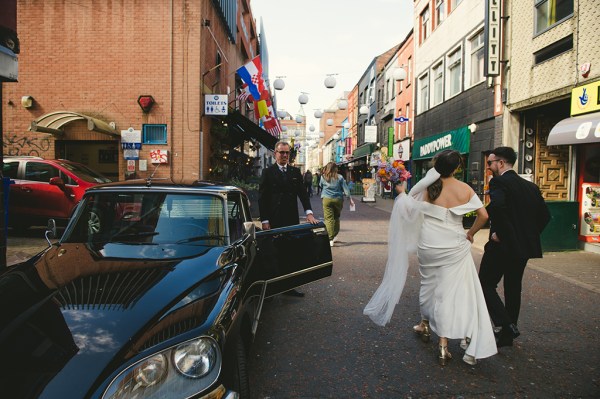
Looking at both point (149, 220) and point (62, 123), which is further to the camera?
point (62, 123)

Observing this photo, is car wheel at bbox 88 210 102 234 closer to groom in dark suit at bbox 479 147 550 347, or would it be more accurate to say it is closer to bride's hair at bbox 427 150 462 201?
bride's hair at bbox 427 150 462 201

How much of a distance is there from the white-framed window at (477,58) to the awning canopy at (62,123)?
509 inches

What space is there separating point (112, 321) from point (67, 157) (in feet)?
48.3

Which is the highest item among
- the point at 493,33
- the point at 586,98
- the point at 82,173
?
the point at 493,33

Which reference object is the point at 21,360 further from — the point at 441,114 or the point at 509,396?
the point at 441,114

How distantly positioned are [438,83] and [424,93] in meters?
2.31

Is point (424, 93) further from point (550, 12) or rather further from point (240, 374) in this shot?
point (240, 374)

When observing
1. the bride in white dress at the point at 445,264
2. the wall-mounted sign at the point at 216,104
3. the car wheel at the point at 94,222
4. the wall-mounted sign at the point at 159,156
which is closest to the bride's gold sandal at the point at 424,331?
the bride in white dress at the point at 445,264

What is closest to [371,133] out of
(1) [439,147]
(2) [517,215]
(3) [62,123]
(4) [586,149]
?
(1) [439,147]

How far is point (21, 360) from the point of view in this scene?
5.82 ft

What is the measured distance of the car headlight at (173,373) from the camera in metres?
1.80

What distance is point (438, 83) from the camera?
20656mm

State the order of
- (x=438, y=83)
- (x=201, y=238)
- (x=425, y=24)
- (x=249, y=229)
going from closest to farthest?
1. (x=201, y=238)
2. (x=249, y=229)
3. (x=438, y=83)
4. (x=425, y=24)

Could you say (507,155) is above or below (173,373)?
above
